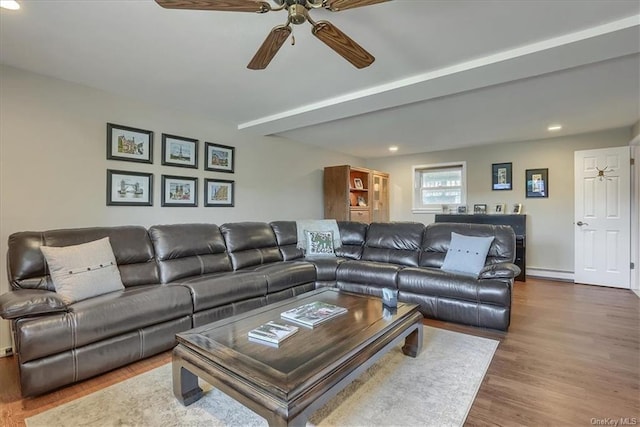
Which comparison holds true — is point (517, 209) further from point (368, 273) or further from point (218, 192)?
point (218, 192)

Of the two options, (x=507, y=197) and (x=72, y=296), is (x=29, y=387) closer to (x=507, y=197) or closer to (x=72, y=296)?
(x=72, y=296)

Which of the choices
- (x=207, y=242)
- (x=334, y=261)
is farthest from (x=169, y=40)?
(x=334, y=261)

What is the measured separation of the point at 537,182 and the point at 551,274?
154 centimetres

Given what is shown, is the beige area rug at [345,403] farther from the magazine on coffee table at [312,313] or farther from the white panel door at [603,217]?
the white panel door at [603,217]

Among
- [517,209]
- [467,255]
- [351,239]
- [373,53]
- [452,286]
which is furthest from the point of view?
[517,209]

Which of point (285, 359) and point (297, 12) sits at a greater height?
point (297, 12)

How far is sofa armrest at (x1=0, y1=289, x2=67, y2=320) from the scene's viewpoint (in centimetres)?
182

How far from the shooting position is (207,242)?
3.37 m

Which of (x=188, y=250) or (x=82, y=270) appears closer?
(x=82, y=270)

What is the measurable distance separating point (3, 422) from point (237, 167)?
3366mm

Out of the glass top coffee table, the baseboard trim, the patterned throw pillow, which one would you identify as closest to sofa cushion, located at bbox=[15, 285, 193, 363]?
the glass top coffee table

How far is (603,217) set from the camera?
456cm

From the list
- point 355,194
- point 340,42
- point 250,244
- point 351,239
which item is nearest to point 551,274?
point 351,239

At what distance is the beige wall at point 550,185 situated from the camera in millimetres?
4992
